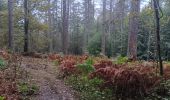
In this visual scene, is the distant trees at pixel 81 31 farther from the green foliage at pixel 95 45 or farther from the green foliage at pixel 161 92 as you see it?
the green foliage at pixel 161 92

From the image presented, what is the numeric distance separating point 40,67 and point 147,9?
6399 millimetres

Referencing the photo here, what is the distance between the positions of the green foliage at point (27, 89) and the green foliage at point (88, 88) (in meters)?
1.47

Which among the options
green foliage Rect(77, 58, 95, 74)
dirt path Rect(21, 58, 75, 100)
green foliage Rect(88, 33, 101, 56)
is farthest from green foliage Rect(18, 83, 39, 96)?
green foliage Rect(88, 33, 101, 56)

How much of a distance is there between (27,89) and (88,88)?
6.79 feet

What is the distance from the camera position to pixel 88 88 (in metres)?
10.9

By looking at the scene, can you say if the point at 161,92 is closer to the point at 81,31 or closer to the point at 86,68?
the point at 86,68

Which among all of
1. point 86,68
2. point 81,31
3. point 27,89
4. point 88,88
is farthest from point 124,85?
point 81,31

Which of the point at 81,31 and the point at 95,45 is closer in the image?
the point at 95,45

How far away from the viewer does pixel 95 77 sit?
1126 cm

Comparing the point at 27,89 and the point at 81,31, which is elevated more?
the point at 81,31

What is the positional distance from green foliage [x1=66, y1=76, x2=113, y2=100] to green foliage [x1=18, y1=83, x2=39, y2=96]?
1472 millimetres

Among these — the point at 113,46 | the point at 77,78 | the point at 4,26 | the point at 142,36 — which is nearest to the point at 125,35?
the point at 113,46

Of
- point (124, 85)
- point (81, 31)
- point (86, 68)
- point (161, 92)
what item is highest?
point (81, 31)

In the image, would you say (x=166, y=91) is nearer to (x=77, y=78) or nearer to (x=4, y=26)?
(x=77, y=78)
